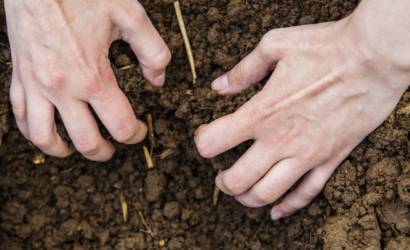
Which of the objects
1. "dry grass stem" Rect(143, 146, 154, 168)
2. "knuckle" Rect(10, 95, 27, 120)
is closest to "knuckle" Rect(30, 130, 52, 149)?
"knuckle" Rect(10, 95, 27, 120)

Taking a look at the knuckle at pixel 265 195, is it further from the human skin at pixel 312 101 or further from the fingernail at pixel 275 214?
the fingernail at pixel 275 214

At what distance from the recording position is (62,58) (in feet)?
4.77

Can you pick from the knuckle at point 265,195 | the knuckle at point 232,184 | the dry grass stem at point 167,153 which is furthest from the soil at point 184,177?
the knuckle at point 265,195

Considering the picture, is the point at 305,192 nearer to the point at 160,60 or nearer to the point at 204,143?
the point at 204,143

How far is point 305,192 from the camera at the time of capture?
159 centimetres

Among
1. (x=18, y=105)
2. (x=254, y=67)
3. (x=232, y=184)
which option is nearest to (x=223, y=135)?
(x=232, y=184)

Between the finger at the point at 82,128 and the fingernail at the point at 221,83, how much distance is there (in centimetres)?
67

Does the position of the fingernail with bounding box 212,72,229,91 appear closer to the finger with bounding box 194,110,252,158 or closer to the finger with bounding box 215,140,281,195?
the finger with bounding box 194,110,252,158

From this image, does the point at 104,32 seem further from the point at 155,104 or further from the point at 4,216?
the point at 4,216

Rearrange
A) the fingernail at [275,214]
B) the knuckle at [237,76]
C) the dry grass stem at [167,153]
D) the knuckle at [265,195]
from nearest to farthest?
the knuckle at [265,195] → the knuckle at [237,76] → the fingernail at [275,214] → the dry grass stem at [167,153]

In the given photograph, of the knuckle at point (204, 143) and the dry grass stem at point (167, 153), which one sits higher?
the knuckle at point (204, 143)

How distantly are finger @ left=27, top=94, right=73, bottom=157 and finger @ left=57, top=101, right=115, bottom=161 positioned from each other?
84 millimetres

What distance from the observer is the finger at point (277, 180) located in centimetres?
149

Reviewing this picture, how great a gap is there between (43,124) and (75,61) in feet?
1.29
